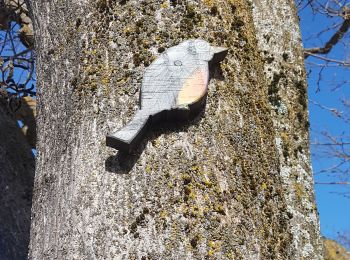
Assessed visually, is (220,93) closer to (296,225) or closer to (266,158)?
(266,158)

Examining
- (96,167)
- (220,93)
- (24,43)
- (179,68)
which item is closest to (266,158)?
(220,93)

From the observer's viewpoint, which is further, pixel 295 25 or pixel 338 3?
pixel 338 3

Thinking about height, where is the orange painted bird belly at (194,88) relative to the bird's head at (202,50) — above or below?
below

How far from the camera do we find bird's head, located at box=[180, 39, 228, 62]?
1.50 metres

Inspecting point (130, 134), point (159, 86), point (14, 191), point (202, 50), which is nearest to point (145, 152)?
point (130, 134)

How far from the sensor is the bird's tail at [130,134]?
1.35 meters

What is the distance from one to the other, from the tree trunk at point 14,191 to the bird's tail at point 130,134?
63.2 inches

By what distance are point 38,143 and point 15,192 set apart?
1347 millimetres

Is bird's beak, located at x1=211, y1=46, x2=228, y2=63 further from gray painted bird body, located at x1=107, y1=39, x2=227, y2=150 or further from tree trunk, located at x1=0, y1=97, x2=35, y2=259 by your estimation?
tree trunk, located at x1=0, y1=97, x2=35, y2=259

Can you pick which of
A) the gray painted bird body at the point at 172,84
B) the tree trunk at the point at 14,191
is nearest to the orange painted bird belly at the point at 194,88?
the gray painted bird body at the point at 172,84

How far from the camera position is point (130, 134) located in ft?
4.46

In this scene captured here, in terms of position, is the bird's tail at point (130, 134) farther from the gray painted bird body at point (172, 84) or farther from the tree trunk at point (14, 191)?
the tree trunk at point (14, 191)

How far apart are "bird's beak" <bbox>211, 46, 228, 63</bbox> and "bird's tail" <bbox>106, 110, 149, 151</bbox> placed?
263 mm

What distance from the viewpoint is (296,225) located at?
2143mm
